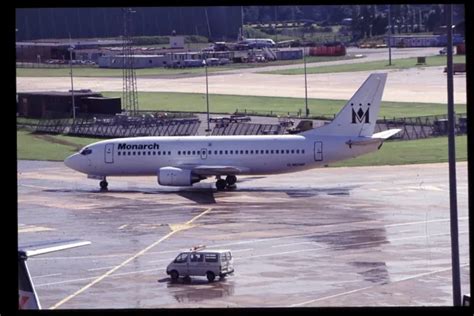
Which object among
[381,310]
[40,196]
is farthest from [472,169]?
[40,196]

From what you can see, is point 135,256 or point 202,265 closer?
point 202,265

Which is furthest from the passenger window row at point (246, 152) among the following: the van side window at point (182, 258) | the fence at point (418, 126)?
the van side window at point (182, 258)

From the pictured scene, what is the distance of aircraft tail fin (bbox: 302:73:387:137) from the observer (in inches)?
1932

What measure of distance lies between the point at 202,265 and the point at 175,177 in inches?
784

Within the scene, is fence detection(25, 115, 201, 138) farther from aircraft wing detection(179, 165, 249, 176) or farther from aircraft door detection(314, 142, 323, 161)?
aircraft door detection(314, 142, 323, 161)

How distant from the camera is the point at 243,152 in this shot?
160 ft

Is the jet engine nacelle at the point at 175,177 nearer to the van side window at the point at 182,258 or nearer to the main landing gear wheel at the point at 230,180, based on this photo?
the main landing gear wheel at the point at 230,180

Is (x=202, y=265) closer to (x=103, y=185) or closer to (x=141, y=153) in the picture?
(x=141, y=153)

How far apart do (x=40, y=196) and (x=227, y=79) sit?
162 ft

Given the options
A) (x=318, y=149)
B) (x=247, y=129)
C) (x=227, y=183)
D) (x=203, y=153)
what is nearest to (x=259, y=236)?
(x=318, y=149)

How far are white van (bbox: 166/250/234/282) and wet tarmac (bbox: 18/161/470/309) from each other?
287mm

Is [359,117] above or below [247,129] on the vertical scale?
above

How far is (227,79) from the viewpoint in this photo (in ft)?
312

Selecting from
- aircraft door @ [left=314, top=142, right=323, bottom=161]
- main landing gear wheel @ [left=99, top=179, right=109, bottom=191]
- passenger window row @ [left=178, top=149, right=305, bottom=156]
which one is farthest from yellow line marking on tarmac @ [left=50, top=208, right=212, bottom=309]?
main landing gear wheel @ [left=99, top=179, right=109, bottom=191]
